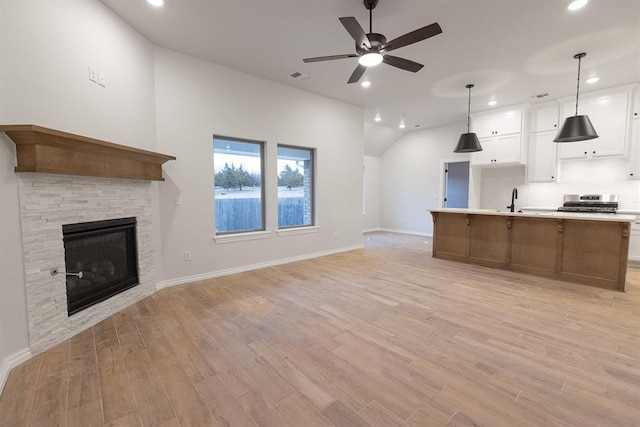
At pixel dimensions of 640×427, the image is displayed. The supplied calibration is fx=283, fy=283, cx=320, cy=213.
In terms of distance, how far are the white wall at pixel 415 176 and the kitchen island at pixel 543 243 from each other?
9.13 ft

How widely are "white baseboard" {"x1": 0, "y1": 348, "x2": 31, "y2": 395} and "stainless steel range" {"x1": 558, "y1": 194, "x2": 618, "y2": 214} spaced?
7762mm

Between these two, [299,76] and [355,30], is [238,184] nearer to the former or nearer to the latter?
[299,76]

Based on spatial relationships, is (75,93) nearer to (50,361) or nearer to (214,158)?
(214,158)

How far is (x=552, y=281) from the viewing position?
13.3ft

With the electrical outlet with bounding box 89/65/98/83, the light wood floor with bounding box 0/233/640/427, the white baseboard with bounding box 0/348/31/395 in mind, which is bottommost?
the light wood floor with bounding box 0/233/640/427

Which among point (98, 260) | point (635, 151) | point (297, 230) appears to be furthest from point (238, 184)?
point (635, 151)

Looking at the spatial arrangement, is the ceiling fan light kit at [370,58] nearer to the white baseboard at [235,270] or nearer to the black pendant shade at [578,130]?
the black pendant shade at [578,130]

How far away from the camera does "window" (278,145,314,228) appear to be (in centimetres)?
520

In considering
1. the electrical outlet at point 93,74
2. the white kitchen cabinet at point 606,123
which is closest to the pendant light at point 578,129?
the white kitchen cabinet at point 606,123

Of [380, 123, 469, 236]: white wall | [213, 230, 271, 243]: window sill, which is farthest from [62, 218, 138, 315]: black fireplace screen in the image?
[380, 123, 469, 236]: white wall

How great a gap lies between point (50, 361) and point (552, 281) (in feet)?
18.7

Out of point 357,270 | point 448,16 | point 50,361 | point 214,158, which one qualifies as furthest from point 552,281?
point 50,361

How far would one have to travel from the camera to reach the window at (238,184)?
4.41m

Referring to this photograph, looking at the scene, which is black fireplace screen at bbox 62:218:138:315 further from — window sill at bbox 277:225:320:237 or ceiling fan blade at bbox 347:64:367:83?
ceiling fan blade at bbox 347:64:367:83
